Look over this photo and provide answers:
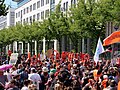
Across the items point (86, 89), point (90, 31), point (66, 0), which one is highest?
point (66, 0)

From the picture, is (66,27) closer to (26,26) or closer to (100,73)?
(26,26)

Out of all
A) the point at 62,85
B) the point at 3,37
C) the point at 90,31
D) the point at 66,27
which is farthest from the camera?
the point at 3,37

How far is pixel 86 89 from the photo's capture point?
9969mm

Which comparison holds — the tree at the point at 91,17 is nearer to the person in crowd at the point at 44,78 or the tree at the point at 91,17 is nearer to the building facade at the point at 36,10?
the person in crowd at the point at 44,78

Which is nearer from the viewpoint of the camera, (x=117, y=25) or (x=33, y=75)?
(x=33, y=75)

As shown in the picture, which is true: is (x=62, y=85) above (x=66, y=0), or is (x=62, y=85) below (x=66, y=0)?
below

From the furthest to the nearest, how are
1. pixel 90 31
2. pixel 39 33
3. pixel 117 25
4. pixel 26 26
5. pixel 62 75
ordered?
pixel 26 26
pixel 39 33
pixel 90 31
pixel 117 25
pixel 62 75

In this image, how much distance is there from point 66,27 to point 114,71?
103 ft

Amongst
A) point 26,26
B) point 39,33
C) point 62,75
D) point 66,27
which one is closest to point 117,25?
point 66,27

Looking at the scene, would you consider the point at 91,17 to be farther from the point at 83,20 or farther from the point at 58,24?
the point at 58,24

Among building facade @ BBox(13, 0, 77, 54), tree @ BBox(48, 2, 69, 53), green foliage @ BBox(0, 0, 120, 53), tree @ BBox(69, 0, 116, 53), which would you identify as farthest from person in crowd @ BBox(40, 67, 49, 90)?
building facade @ BBox(13, 0, 77, 54)

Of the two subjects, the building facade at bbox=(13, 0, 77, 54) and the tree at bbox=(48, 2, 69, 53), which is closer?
the tree at bbox=(48, 2, 69, 53)

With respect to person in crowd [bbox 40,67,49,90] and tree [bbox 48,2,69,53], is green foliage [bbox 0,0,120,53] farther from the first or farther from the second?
person in crowd [bbox 40,67,49,90]

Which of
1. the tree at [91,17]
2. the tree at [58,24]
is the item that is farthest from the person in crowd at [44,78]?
the tree at [58,24]
